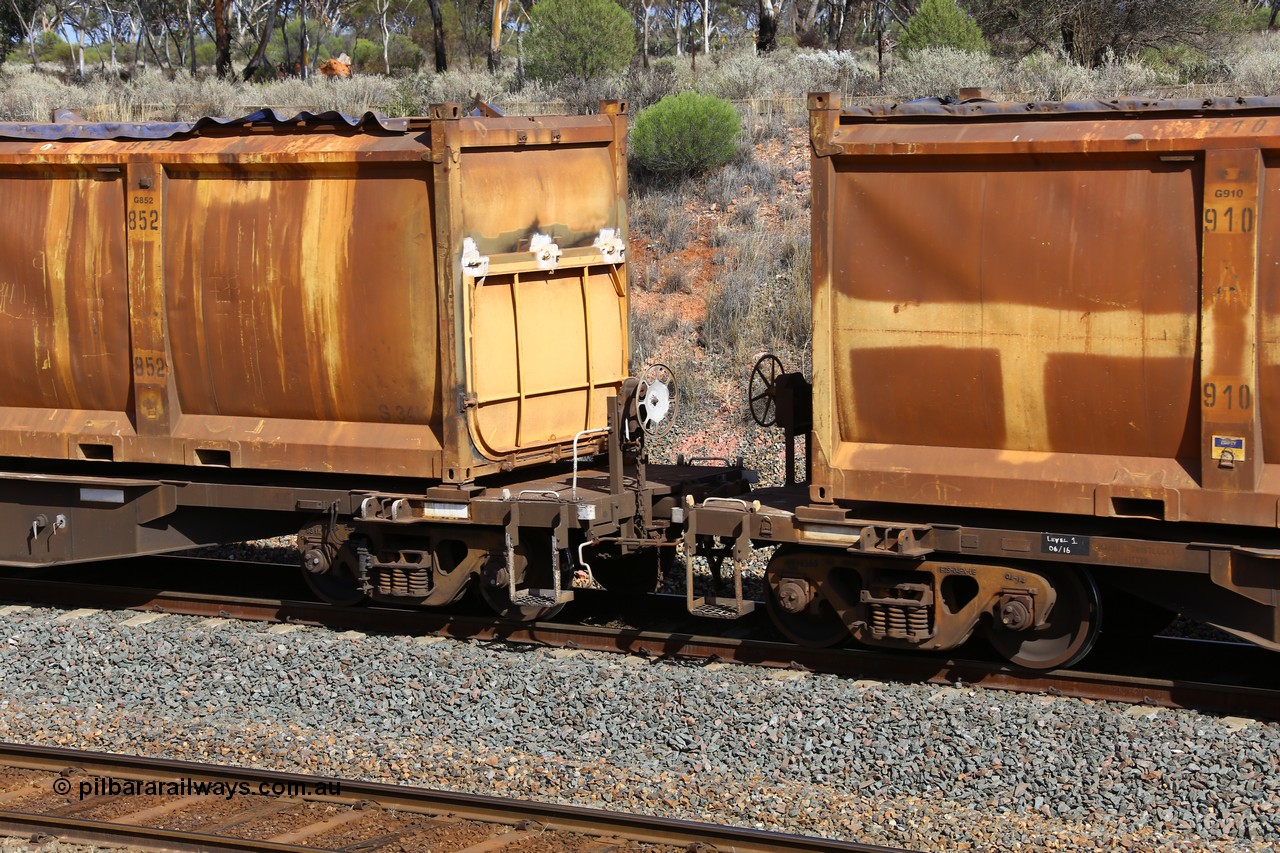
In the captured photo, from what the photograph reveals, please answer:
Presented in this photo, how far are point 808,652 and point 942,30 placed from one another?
20730 millimetres

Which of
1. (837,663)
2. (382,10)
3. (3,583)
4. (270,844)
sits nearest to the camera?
(270,844)

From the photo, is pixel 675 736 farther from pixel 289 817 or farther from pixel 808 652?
pixel 289 817

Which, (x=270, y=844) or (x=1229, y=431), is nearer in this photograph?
(x=270, y=844)

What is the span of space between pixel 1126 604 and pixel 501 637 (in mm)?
4068

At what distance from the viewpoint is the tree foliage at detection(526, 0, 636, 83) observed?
2900 cm

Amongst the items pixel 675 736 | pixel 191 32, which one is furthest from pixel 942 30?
pixel 191 32

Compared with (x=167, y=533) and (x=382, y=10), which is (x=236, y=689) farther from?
(x=382, y=10)

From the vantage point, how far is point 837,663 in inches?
354

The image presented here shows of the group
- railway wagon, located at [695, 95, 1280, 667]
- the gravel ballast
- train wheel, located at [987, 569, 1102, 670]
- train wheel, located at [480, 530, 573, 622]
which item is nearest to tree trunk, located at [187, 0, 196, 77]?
train wheel, located at [480, 530, 573, 622]

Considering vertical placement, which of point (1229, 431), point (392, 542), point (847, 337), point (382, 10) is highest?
point (382, 10)

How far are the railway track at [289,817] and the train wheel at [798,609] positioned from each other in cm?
260

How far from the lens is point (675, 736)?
7.90m

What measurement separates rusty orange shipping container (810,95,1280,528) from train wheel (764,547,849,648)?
0.66 meters

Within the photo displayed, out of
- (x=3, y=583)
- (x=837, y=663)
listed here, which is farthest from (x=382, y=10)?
(x=837, y=663)
